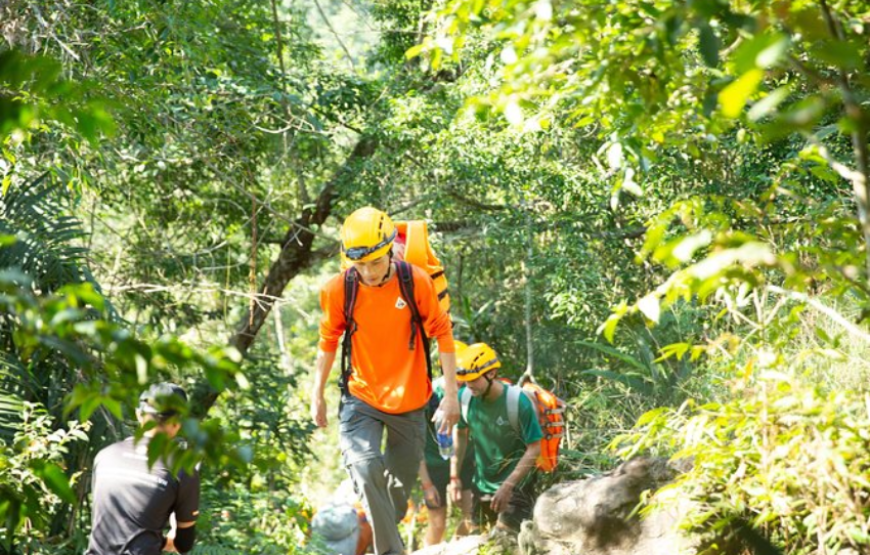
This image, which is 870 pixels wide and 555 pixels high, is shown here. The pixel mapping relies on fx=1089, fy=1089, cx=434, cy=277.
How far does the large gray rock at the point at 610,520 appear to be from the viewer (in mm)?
5996

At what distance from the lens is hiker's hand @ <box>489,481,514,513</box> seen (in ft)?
25.6

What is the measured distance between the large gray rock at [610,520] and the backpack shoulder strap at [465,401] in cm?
212

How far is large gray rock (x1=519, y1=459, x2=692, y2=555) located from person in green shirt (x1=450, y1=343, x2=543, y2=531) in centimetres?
142

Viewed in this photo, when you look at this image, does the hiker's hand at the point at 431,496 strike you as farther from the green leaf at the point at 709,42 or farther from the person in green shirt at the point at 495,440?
the green leaf at the point at 709,42

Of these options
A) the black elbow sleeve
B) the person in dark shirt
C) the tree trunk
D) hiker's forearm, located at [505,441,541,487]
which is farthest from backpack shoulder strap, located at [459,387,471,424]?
the tree trunk

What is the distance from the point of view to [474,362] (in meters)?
8.07

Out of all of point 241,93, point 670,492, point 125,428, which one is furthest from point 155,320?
point 670,492

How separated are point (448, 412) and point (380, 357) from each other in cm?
51

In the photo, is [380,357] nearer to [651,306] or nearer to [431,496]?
[431,496]

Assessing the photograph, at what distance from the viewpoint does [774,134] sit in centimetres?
198

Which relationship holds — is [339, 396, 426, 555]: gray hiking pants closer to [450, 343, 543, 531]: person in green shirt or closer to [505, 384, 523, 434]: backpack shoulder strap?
[450, 343, 543, 531]: person in green shirt

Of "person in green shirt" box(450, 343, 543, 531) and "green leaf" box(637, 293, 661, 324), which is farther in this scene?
"person in green shirt" box(450, 343, 543, 531)

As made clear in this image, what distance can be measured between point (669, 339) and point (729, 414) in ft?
21.2

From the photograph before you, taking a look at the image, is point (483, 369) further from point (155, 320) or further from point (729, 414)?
point (155, 320)
